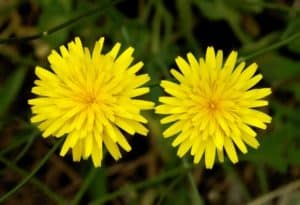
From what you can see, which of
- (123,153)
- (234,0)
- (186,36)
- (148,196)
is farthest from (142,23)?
(148,196)

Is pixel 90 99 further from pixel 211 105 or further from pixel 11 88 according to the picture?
pixel 11 88

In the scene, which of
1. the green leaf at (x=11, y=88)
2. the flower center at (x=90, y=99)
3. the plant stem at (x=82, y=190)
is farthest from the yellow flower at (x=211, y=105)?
the green leaf at (x=11, y=88)

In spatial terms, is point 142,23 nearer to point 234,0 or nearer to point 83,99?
point 234,0

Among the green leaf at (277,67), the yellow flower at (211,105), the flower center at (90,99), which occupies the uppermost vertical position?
the green leaf at (277,67)

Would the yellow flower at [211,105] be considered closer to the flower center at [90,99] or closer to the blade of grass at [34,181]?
the flower center at [90,99]

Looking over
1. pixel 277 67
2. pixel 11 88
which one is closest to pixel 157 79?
pixel 277 67

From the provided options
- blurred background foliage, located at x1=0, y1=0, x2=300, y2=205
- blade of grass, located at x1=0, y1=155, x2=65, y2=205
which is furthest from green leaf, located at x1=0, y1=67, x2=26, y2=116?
blade of grass, located at x1=0, y1=155, x2=65, y2=205

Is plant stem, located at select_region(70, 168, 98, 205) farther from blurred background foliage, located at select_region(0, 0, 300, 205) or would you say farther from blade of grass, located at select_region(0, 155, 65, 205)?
blurred background foliage, located at select_region(0, 0, 300, 205)
